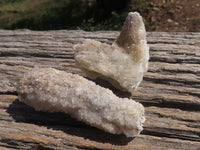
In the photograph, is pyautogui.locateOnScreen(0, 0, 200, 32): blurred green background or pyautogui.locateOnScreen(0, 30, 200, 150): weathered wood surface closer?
pyautogui.locateOnScreen(0, 30, 200, 150): weathered wood surface

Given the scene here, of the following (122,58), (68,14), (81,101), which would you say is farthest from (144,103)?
(68,14)

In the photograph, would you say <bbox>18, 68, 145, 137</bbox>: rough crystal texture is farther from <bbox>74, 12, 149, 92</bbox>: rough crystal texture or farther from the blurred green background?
the blurred green background

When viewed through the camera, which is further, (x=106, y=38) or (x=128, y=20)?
(x=106, y=38)

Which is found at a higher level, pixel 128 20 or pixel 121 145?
pixel 128 20

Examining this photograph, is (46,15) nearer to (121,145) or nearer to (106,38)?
(106,38)

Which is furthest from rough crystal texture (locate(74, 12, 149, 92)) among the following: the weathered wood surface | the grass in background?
the grass in background

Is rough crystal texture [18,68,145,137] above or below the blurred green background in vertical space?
above

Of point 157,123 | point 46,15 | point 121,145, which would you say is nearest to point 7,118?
point 121,145

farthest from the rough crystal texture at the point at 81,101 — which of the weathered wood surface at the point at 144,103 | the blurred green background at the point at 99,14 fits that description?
the blurred green background at the point at 99,14
